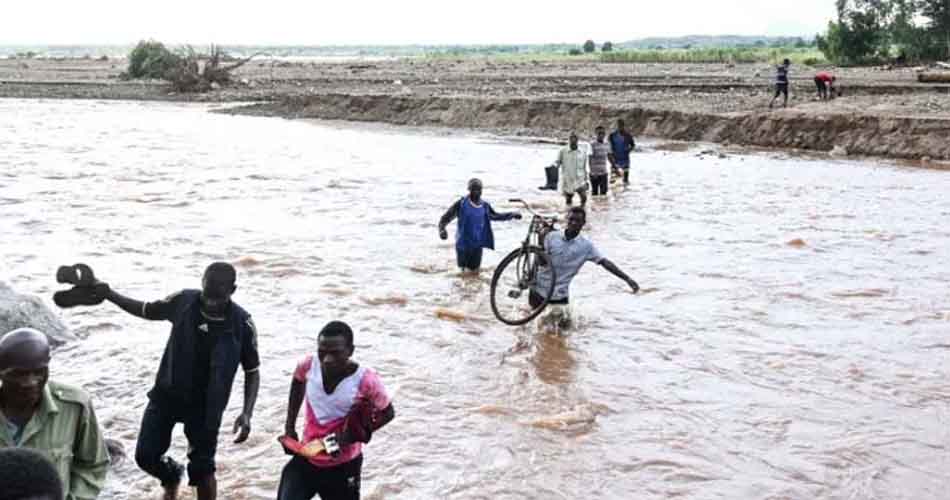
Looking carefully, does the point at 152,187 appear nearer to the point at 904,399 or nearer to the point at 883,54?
the point at 904,399

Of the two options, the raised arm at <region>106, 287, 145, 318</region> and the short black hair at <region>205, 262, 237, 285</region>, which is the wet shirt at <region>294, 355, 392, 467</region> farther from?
the raised arm at <region>106, 287, 145, 318</region>

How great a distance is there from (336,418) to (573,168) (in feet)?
41.3

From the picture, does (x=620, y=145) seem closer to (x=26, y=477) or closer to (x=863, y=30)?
(x=26, y=477)

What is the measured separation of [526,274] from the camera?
10.0m

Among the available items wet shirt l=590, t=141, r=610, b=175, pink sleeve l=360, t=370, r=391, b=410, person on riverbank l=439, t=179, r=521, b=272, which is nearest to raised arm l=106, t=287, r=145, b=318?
pink sleeve l=360, t=370, r=391, b=410

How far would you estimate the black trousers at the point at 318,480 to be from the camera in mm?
4746

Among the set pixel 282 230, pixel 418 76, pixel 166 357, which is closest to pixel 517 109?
pixel 282 230

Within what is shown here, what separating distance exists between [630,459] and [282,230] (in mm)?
10177

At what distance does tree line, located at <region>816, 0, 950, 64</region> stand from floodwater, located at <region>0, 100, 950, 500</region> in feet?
109

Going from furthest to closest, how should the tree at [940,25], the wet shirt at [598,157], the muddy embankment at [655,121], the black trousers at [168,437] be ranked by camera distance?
the tree at [940,25]
the muddy embankment at [655,121]
the wet shirt at [598,157]
the black trousers at [168,437]

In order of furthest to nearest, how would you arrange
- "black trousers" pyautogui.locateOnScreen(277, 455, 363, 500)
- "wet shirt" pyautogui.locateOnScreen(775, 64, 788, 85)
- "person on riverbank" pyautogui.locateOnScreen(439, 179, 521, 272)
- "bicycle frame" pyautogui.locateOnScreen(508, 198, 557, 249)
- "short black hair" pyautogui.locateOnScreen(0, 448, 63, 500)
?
"wet shirt" pyautogui.locateOnScreen(775, 64, 788, 85), "person on riverbank" pyautogui.locateOnScreen(439, 179, 521, 272), "bicycle frame" pyautogui.locateOnScreen(508, 198, 557, 249), "black trousers" pyautogui.locateOnScreen(277, 455, 363, 500), "short black hair" pyautogui.locateOnScreen(0, 448, 63, 500)

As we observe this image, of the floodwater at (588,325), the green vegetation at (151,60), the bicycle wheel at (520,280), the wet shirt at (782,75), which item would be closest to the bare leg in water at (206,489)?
the floodwater at (588,325)

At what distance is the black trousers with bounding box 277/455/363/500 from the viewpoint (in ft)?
15.6

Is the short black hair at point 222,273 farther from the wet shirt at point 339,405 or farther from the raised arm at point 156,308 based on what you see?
the wet shirt at point 339,405
